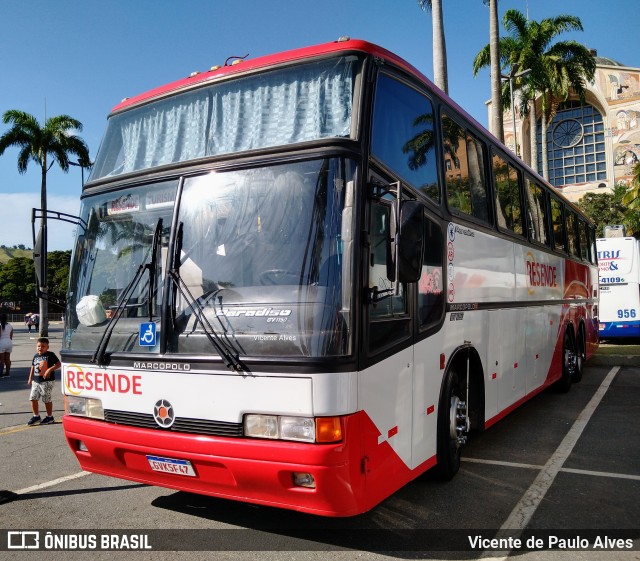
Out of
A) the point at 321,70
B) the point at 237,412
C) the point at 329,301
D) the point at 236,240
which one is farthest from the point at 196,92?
the point at 237,412

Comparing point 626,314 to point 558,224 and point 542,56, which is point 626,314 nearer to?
point 558,224

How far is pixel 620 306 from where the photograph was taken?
18547 mm

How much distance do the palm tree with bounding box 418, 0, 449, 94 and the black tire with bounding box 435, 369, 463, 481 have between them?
471 inches

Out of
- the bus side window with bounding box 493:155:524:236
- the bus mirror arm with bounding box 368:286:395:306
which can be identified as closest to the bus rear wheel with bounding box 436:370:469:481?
the bus mirror arm with bounding box 368:286:395:306

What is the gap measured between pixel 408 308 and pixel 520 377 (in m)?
3.62

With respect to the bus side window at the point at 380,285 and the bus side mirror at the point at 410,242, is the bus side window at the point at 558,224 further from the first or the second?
the bus side mirror at the point at 410,242

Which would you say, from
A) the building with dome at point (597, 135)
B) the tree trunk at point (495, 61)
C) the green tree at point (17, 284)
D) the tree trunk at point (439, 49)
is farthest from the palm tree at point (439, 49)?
the green tree at point (17, 284)

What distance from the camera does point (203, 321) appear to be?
3717 millimetres

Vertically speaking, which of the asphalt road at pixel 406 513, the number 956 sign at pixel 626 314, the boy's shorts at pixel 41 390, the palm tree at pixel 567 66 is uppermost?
the palm tree at pixel 567 66

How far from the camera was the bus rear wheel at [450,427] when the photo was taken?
4.88 m

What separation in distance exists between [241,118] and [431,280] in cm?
200

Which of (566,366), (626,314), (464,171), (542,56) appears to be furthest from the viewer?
(542,56)

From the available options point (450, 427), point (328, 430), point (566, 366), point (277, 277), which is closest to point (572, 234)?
point (566, 366)

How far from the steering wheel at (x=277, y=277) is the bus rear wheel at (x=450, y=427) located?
79.8 inches
